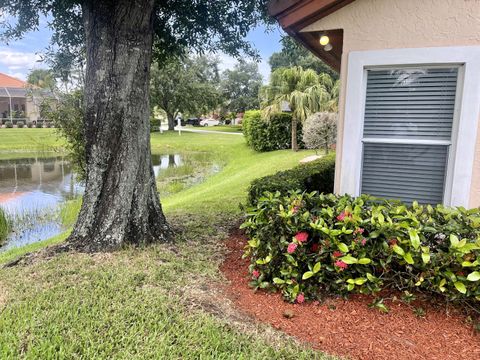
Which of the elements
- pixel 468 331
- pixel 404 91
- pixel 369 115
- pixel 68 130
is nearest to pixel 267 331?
pixel 468 331

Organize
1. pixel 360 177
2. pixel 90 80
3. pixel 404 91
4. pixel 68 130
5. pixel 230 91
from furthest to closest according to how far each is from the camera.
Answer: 1. pixel 230 91
2. pixel 68 130
3. pixel 90 80
4. pixel 360 177
5. pixel 404 91

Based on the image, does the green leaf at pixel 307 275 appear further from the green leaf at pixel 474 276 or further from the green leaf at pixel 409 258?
the green leaf at pixel 474 276

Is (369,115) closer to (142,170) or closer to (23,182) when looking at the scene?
(142,170)

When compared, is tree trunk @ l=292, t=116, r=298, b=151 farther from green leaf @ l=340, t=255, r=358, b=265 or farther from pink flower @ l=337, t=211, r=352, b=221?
green leaf @ l=340, t=255, r=358, b=265

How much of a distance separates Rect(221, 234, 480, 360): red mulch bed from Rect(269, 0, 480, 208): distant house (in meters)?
1.23

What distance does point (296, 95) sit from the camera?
1638cm

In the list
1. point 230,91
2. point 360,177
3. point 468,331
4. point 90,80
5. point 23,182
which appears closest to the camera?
point 468,331

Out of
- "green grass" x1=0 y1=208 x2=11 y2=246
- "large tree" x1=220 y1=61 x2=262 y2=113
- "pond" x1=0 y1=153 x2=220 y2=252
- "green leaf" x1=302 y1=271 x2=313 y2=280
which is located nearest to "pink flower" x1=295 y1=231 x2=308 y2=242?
"green leaf" x1=302 y1=271 x2=313 y2=280

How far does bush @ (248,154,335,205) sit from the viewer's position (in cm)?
422

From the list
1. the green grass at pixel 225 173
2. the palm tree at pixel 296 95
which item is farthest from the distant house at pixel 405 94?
the palm tree at pixel 296 95

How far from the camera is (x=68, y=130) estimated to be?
7594 millimetres

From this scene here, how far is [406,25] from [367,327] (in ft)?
9.15

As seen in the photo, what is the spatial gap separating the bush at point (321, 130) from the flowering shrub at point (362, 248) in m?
10.1

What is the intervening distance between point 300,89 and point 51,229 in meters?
12.8
